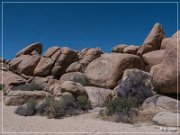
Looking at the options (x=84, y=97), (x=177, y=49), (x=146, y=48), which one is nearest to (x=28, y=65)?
(x=146, y=48)

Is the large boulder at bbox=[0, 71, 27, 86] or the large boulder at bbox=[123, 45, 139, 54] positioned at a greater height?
the large boulder at bbox=[123, 45, 139, 54]

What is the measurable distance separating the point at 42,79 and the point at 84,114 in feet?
40.4

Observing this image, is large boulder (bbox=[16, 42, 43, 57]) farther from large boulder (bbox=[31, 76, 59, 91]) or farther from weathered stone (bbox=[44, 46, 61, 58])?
large boulder (bbox=[31, 76, 59, 91])

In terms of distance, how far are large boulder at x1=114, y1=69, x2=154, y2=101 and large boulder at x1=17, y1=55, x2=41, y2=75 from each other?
13.0 meters

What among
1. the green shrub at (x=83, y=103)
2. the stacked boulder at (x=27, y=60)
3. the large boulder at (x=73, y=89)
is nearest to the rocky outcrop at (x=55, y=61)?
the stacked boulder at (x=27, y=60)

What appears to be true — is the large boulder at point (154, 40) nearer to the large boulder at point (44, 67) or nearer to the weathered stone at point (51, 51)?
the large boulder at point (44, 67)

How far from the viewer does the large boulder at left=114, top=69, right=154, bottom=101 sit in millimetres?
14711

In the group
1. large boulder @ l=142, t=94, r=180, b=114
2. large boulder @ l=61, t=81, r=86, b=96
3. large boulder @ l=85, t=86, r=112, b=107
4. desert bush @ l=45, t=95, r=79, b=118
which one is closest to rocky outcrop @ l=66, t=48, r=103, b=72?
large boulder @ l=85, t=86, r=112, b=107

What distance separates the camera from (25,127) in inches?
416

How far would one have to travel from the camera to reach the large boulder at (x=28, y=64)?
26859 millimetres

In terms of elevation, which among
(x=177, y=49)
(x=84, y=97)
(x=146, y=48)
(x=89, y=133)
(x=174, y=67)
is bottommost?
(x=89, y=133)

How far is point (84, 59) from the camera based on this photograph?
2583cm

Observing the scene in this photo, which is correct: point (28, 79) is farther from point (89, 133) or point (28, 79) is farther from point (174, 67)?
point (89, 133)

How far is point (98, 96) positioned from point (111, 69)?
218cm
